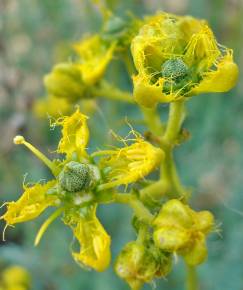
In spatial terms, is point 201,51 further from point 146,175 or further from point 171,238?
point 171,238

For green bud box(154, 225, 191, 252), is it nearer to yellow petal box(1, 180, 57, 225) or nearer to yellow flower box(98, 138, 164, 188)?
yellow flower box(98, 138, 164, 188)

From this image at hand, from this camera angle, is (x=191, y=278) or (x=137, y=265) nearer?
(x=137, y=265)

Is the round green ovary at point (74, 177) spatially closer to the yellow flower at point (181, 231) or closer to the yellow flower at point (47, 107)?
the yellow flower at point (181, 231)

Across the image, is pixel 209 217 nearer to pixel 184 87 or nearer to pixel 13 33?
→ pixel 184 87

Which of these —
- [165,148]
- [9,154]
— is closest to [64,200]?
[165,148]

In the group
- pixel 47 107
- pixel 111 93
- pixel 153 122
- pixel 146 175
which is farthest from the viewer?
pixel 47 107

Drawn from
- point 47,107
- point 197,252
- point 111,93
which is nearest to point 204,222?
point 197,252

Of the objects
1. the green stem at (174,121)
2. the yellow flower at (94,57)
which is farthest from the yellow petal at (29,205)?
the yellow flower at (94,57)
